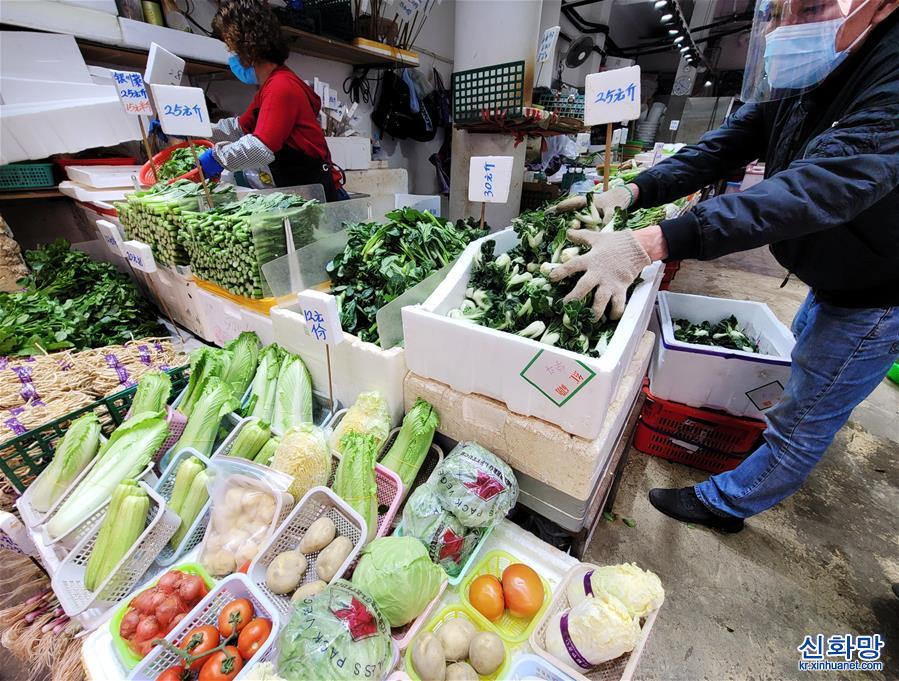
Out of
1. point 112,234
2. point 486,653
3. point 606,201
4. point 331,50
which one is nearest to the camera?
point 486,653

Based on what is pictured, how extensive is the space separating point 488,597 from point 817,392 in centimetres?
168

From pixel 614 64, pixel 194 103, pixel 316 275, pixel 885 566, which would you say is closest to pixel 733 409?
pixel 885 566

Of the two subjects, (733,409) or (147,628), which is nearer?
(147,628)

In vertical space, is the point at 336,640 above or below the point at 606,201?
below

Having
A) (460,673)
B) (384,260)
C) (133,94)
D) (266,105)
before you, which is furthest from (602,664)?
(133,94)

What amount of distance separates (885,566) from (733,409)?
3.35 feet

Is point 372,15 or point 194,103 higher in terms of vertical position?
point 372,15

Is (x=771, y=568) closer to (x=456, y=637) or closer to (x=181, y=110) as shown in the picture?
(x=456, y=637)

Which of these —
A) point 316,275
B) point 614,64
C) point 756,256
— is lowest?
point 756,256

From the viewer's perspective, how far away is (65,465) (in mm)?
1469

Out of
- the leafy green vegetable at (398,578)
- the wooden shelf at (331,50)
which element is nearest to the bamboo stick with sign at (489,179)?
the leafy green vegetable at (398,578)

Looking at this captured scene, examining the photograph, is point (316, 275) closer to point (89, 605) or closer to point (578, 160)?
point (89, 605)

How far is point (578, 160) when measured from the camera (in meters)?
8.60

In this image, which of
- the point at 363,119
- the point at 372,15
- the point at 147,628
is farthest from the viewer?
the point at 363,119
